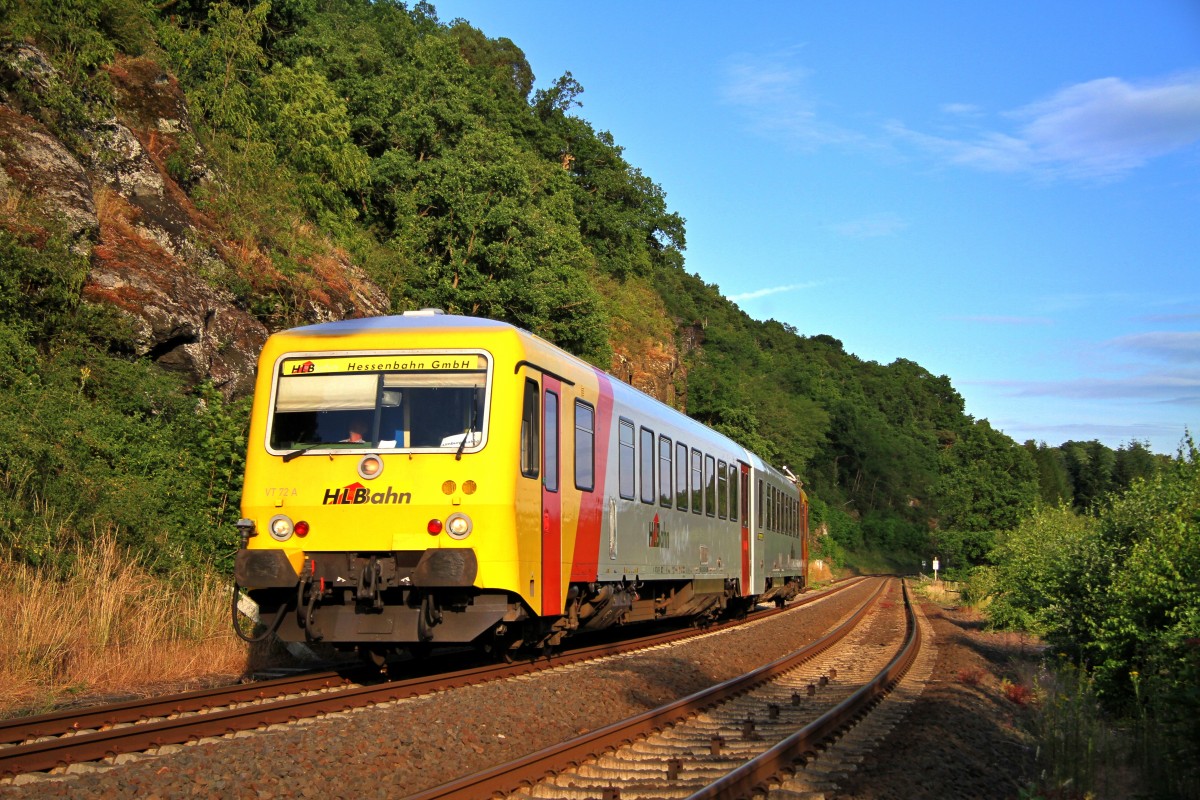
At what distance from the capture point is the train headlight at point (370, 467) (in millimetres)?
9844

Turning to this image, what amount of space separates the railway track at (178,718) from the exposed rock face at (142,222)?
8535 mm

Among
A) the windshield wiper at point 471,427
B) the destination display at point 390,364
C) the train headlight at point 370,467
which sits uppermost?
the destination display at point 390,364

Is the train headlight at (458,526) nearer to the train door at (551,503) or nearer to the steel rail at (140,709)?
the train door at (551,503)

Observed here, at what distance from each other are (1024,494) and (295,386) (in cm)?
4723

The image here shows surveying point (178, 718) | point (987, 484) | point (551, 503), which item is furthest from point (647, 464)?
→ point (987, 484)

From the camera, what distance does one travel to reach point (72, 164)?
16938mm

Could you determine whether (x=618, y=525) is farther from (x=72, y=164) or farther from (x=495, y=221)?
(x=495, y=221)

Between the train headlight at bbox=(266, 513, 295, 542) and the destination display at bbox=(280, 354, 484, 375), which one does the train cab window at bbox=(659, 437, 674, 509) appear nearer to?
the destination display at bbox=(280, 354, 484, 375)

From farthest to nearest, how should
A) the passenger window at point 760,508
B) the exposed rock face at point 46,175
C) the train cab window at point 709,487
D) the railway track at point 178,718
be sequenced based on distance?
the passenger window at point 760,508 < the train cab window at point 709,487 < the exposed rock face at point 46,175 < the railway track at point 178,718

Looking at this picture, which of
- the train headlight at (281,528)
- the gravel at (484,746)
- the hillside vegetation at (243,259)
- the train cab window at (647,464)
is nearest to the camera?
the gravel at (484,746)

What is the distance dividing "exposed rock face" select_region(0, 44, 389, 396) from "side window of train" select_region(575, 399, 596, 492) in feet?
26.1

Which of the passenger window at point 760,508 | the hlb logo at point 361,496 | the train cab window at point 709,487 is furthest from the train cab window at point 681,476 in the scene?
the hlb logo at point 361,496

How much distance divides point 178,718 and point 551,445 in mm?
4412

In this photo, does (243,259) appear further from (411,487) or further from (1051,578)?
(1051,578)
